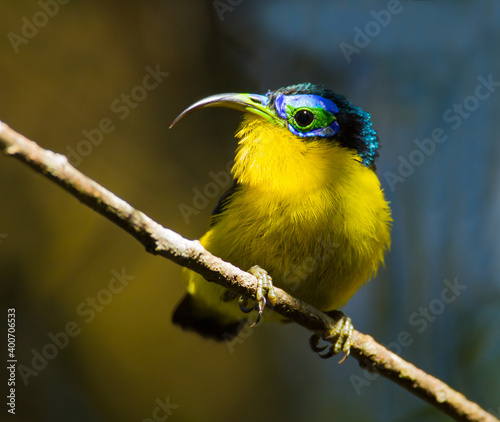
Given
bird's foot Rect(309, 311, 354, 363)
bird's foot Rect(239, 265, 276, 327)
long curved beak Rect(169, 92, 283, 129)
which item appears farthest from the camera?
long curved beak Rect(169, 92, 283, 129)

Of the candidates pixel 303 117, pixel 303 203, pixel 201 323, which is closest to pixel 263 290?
pixel 303 203

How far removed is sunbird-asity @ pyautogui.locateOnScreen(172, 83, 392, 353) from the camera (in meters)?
3.32

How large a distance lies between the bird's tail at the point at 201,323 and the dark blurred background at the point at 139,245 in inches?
33.2

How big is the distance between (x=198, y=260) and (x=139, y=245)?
2875 millimetres

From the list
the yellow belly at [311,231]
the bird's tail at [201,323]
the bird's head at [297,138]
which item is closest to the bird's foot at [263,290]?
the yellow belly at [311,231]

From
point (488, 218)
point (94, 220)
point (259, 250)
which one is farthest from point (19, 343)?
point (488, 218)

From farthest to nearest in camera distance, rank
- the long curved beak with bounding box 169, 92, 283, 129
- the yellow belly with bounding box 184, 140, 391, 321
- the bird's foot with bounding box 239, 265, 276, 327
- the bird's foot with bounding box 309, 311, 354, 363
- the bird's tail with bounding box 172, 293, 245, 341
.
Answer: the bird's tail with bounding box 172, 293, 245, 341, the long curved beak with bounding box 169, 92, 283, 129, the bird's foot with bounding box 309, 311, 354, 363, the yellow belly with bounding box 184, 140, 391, 321, the bird's foot with bounding box 239, 265, 276, 327

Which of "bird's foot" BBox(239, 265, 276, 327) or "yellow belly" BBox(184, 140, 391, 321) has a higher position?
"yellow belly" BBox(184, 140, 391, 321)

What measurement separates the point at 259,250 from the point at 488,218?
11.1 ft

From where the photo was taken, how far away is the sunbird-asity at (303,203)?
131 inches

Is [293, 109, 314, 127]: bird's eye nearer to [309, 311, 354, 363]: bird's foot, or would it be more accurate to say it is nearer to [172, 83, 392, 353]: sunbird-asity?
[172, 83, 392, 353]: sunbird-asity

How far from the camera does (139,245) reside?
5219 mm

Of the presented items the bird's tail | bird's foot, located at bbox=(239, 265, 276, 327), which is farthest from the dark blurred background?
bird's foot, located at bbox=(239, 265, 276, 327)

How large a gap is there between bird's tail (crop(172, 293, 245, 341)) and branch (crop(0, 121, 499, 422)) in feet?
4.41
